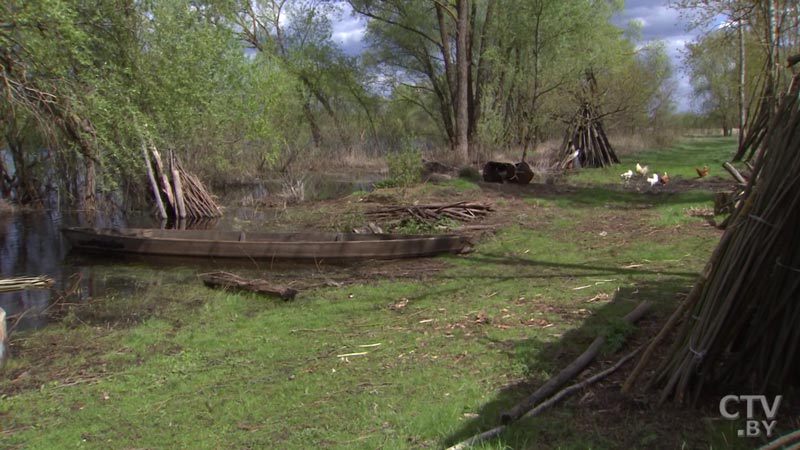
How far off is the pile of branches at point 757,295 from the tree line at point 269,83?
9050mm

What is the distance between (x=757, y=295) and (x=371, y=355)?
3483mm

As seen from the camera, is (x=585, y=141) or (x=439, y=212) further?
(x=585, y=141)

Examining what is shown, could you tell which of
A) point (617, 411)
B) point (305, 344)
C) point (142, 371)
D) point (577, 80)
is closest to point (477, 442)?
point (617, 411)

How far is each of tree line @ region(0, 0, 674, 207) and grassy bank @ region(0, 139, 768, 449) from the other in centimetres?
375

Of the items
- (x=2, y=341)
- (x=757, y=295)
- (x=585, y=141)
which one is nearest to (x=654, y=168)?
(x=585, y=141)

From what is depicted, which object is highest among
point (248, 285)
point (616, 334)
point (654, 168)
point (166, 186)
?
point (166, 186)

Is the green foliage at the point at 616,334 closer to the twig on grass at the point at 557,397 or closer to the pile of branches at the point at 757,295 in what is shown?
the twig on grass at the point at 557,397

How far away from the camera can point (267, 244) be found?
1220cm

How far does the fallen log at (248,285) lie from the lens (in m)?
9.00

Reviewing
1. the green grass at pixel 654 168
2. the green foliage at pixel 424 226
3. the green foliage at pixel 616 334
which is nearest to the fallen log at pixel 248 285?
the green foliage at pixel 424 226

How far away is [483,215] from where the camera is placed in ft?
46.2

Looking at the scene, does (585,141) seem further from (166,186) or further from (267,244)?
(267,244)

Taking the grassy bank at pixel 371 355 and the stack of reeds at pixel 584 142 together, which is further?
the stack of reeds at pixel 584 142

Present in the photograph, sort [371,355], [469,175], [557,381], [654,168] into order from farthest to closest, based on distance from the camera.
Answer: [654,168] → [469,175] → [371,355] → [557,381]
